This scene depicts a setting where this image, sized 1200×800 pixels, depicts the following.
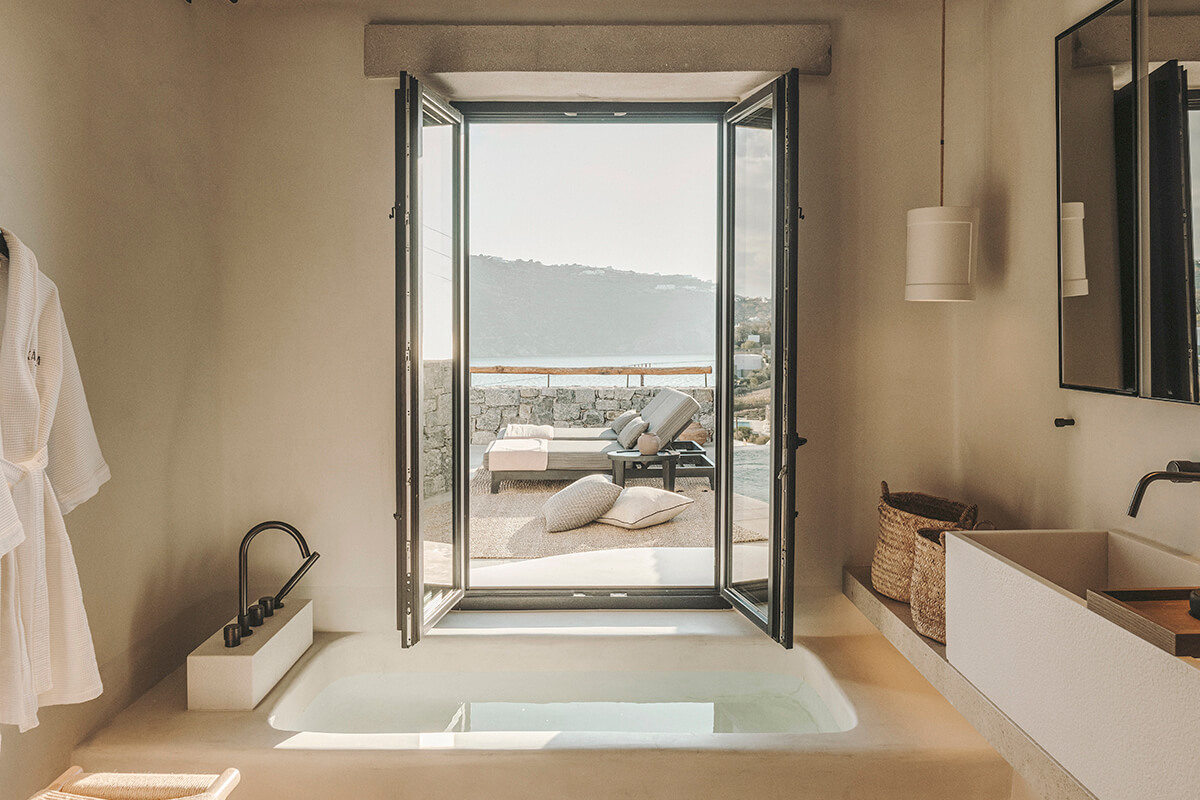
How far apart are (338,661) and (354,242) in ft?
4.77

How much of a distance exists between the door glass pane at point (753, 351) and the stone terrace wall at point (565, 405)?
5034 millimetres

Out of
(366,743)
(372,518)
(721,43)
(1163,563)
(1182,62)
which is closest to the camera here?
(1182,62)

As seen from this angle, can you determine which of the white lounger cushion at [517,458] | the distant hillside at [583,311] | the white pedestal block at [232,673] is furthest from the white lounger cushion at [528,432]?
the distant hillside at [583,311]

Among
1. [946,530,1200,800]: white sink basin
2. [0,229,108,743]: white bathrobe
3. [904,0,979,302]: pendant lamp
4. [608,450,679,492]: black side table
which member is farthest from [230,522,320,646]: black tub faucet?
[608,450,679,492]: black side table

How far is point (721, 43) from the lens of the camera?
8.34ft

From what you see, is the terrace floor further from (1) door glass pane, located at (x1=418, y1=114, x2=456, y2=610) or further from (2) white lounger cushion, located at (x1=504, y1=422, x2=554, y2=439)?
(2) white lounger cushion, located at (x1=504, y1=422, x2=554, y2=439)

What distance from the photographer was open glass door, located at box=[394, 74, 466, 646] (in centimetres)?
225

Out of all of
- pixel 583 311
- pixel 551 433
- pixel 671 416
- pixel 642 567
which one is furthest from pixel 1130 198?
pixel 583 311

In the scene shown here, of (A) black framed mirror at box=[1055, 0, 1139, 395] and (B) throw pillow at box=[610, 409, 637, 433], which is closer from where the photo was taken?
(A) black framed mirror at box=[1055, 0, 1139, 395]

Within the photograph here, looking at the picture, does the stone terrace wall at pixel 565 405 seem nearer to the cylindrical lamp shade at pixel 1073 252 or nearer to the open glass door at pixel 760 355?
the open glass door at pixel 760 355

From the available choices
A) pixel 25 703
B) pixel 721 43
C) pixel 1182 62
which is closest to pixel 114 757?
pixel 25 703

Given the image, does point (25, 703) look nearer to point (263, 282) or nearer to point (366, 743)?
point (366, 743)

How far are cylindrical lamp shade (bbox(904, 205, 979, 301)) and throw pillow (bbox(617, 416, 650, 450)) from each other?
397 centimetres

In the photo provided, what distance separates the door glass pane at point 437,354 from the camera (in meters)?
2.46
